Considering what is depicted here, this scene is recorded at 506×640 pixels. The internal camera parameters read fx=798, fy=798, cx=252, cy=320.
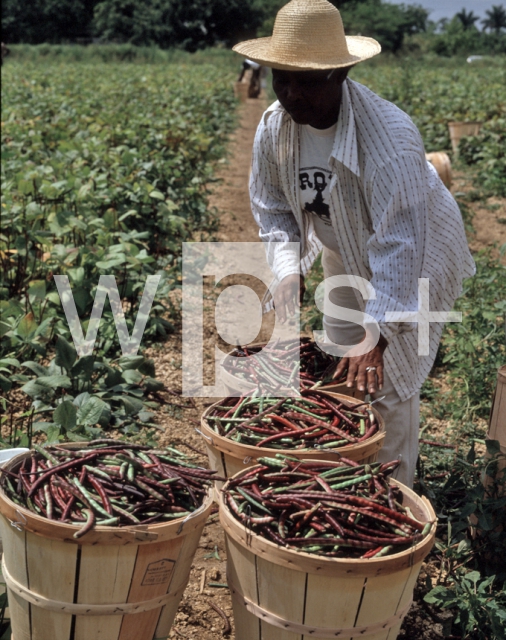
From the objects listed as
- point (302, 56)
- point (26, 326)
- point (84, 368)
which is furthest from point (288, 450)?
point (26, 326)

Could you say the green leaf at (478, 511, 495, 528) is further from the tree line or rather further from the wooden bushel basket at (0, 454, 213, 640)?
the tree line

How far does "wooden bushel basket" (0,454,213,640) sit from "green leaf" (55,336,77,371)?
1.56m

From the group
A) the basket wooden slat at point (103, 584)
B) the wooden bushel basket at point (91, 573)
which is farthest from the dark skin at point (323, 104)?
the basket wooden slat at point (103, 584)

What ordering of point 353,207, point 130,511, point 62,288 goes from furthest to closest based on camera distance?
1. point 62,288
2. point 353,207
3. point 130,511

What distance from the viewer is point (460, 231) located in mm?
3191

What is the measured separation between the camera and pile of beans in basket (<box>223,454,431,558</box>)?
6.93 ft

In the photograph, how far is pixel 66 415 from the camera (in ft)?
10.3

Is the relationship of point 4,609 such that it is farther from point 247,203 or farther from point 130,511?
point 247,203

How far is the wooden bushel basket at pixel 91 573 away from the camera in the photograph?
2.04 m

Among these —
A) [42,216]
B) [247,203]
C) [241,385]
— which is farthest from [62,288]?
[247,203]

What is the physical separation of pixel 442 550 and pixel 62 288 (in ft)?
8.77

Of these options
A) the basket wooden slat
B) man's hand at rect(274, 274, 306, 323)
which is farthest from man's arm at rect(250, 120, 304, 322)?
the basket wooden slat

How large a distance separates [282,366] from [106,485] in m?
1.15

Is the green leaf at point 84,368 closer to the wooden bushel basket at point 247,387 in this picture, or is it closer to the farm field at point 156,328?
the farm field at point 156,328
